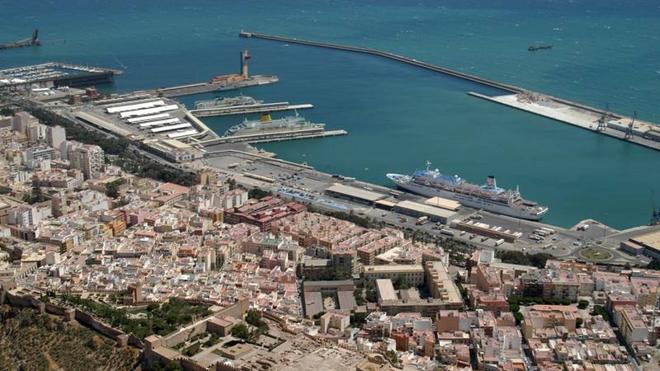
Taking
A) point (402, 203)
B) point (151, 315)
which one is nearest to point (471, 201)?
point (402, 203)

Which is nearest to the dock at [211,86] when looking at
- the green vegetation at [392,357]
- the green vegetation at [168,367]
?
the green vegetation at [392,357]

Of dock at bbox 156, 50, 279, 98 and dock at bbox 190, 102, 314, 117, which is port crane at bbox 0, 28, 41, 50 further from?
dock at bbox 190, 102, 314, 117

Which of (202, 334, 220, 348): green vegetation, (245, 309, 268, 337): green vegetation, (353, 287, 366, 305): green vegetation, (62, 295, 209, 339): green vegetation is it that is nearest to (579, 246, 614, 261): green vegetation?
(353, 287, 366, 305): green vegetation

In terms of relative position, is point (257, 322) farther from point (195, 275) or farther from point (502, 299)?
point (502, 299)

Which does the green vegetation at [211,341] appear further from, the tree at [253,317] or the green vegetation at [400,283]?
the green vegetation at [400,283]

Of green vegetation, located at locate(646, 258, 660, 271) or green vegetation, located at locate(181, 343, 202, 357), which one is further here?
green vegetation, located at locate(646, 258, 660, 271)

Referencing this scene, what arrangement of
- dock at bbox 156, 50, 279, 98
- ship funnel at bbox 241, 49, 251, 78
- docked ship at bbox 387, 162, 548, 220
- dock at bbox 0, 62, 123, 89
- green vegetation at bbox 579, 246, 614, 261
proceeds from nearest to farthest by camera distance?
green vegetation at bbox 579, 246, 614, 261, docked ship at bbox 387, 162, 548, 220, dock at bbox 0, 62, 123, 89, dock at bbox 156, 50, 279, 98, ship funnel at bbox 241, 49, 251, 78
